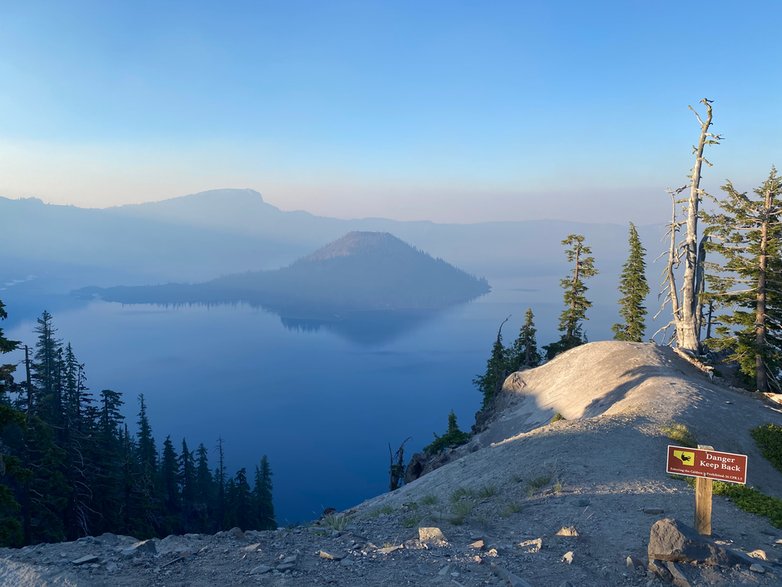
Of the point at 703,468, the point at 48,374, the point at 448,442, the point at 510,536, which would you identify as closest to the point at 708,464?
the point at 703,468

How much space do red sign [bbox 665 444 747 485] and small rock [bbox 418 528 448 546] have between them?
16.5 feet

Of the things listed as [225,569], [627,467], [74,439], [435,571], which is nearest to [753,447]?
[627,467]

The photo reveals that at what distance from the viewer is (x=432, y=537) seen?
10.6m

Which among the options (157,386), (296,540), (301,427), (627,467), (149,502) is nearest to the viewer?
(296,540)

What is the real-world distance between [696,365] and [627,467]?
21553 mm

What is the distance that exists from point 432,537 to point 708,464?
5959 millimetres

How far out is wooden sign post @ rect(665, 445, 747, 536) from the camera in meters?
10.2

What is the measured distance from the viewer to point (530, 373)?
138ft

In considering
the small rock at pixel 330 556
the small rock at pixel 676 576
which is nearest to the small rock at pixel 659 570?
the small rock at pixel 676 576

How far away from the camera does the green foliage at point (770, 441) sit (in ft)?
63.9

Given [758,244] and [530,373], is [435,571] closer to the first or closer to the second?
[758,244]

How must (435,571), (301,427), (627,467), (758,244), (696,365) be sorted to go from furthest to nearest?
(301,427), (696,365), (758,244), (627,467), (435,571)

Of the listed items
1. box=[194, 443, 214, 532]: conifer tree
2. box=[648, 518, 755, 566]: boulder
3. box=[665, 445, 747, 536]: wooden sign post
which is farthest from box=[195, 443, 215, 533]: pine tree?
box=[648, 518, 755, 566]: boulder

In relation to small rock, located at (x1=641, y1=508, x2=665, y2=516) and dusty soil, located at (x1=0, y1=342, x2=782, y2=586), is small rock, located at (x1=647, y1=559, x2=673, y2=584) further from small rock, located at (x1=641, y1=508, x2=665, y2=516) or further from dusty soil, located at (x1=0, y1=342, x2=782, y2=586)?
small rock, located at (x1=641, y1=508, x2=665, y2=516)
